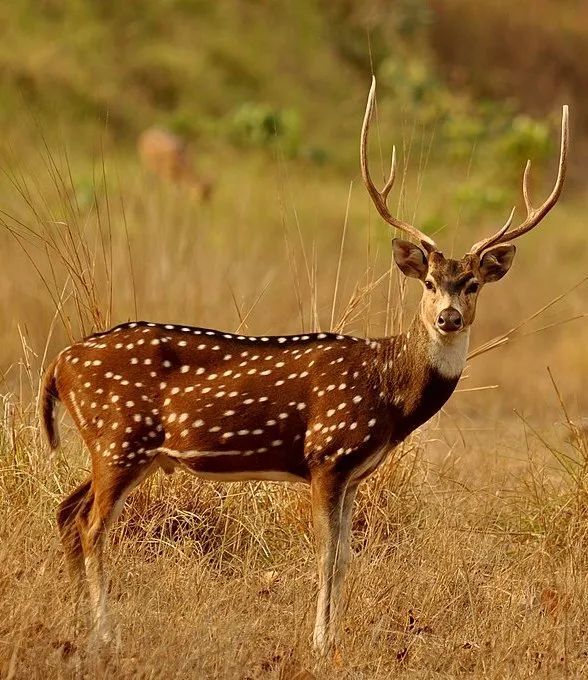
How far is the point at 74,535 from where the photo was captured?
22.0ft

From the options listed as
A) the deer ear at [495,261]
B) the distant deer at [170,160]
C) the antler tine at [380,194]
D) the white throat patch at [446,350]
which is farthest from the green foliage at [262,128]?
the white throat patch at [446,350]

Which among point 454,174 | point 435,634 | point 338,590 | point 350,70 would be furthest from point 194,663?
point 350,70

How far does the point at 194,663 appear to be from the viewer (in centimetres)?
586

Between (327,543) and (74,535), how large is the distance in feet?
3.60

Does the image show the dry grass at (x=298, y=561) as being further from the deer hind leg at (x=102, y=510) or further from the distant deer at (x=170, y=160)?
the distant deer at (x=170, y=160)

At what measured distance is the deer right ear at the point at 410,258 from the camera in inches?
261

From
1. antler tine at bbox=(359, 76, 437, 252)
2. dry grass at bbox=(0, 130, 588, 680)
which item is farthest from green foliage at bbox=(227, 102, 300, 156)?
antler tine at bbox=(359, 76, 437, 252)

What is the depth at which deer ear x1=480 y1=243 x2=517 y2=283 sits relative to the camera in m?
6.62

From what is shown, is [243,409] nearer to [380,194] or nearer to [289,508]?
[380,194]

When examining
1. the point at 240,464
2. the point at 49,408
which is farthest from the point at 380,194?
the point at 49,408

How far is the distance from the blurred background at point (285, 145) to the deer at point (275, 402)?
3626 mm

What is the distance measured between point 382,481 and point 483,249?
1757 mm

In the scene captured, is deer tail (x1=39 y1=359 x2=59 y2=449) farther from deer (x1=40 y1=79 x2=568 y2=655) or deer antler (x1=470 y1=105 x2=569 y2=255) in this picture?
deer antler (x1=470 y1=105 x2=569 y2=255)

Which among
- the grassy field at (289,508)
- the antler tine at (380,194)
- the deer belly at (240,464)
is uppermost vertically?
the antler tine at (380,194)
